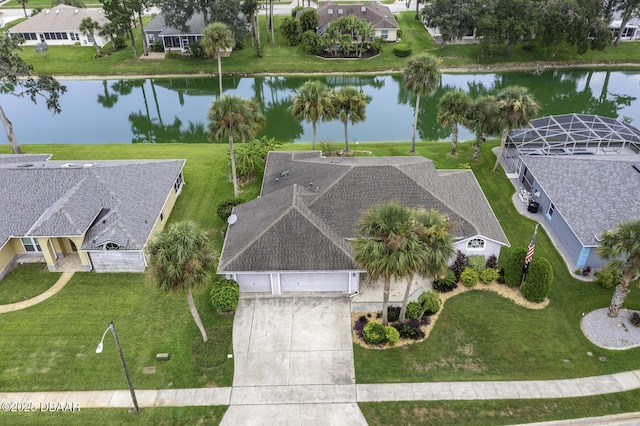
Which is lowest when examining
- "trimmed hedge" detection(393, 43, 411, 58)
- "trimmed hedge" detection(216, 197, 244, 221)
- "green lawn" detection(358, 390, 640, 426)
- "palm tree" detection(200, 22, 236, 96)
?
"green lawn" detection(358, 390, 640, 426)

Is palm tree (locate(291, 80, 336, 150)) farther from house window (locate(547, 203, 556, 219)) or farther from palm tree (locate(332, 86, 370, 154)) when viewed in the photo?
house window (locate(547, 203, 556, 219))

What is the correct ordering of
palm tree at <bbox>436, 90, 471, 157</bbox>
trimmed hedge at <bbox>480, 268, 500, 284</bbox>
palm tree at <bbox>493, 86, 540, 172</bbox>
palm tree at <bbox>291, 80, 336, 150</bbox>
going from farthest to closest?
palm tree at <bbox>436, 90, 471, 157</bbox>, palm tree at <bbox>291, 80, 336, 150</bbox>, palm tree at <bbox>493, 86, 540, 172</bbox>, trimmed hedge at <bbox>480, 268, 500, 284</bbox>

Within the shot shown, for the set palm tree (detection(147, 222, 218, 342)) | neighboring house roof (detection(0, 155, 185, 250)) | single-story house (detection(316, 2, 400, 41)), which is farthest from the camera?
single-story house (detection(316, 2, 400, 41))

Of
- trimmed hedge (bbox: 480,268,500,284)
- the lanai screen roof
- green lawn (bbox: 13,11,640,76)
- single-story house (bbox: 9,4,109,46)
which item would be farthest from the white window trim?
single-story house (bbox: 9,4,109,46)

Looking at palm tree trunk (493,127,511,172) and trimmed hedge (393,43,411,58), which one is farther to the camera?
trimmed hedge (393,43,411,58)

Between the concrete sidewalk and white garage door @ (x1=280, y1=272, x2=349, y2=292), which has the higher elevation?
white garage door @ (x1=280, y1=272, x2=349, y2=292)
